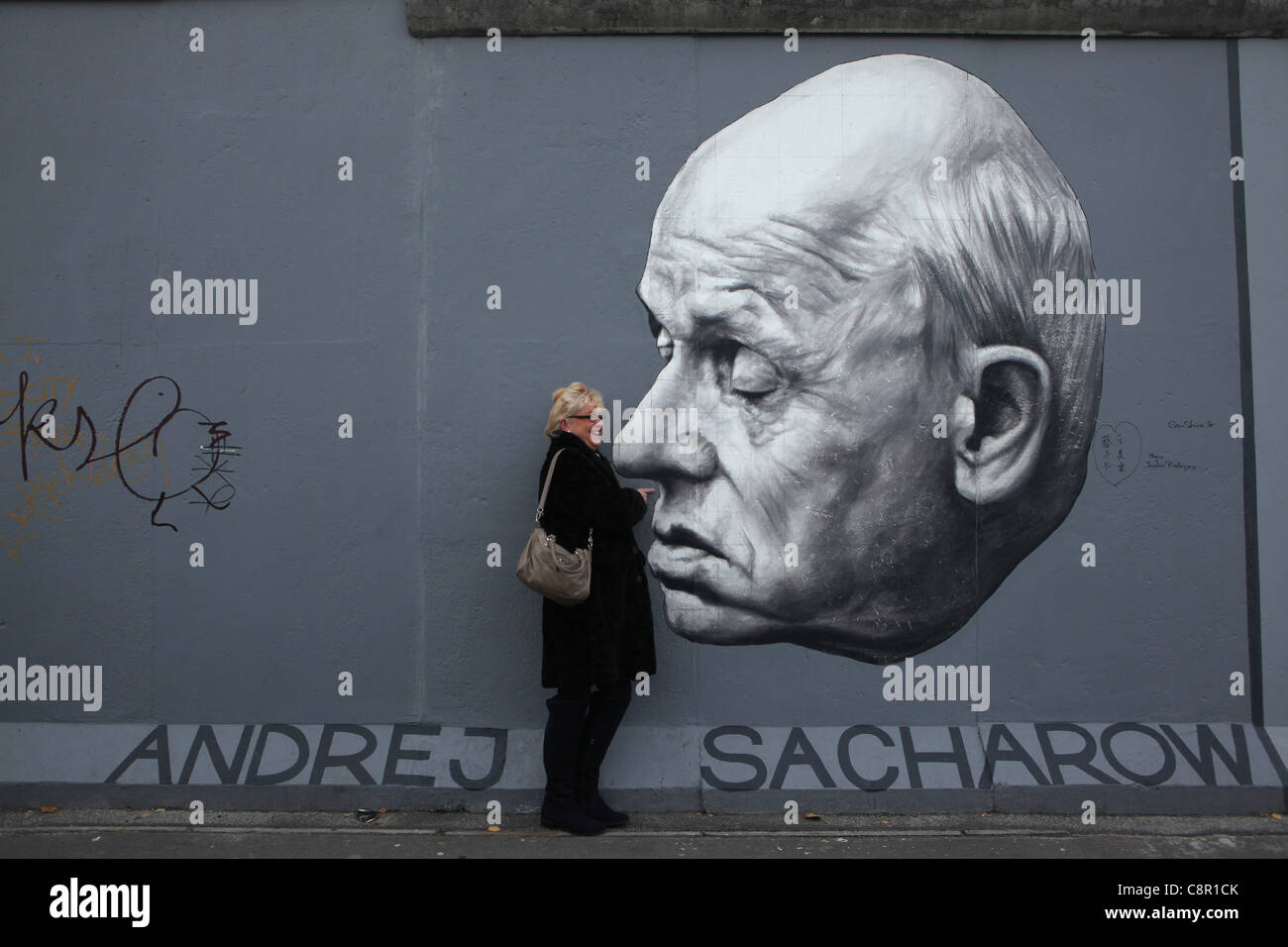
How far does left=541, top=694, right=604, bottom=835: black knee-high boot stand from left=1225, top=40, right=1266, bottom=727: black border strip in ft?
10.9

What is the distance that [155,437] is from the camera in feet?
16.6

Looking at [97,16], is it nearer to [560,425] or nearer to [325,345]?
[325,345]

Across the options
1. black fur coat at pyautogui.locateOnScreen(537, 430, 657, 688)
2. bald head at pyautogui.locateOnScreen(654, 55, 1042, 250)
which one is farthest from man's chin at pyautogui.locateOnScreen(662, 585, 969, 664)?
bald head at pyautogui.locateOnScreen(654, 55, 1042, 250)

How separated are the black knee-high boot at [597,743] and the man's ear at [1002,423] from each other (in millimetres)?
2000

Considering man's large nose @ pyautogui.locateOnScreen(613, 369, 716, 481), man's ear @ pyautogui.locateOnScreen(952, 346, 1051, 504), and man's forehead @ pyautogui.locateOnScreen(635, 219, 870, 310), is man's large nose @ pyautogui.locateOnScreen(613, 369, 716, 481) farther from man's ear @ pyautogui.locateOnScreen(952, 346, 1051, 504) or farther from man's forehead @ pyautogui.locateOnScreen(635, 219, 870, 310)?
man's ear @ pyautogui.locateOnScreen(952, 346, 1051, 504)

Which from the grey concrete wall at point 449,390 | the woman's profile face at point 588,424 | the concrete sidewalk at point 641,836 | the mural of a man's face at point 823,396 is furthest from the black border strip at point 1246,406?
the woman's profile face at point 588,424

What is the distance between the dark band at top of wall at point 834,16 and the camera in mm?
4977

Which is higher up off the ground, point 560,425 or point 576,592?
point 560,425

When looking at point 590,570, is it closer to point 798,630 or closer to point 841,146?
Answer: point 798,630

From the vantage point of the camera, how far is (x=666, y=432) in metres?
4.93

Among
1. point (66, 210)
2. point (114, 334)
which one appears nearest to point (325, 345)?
point (114, 334)

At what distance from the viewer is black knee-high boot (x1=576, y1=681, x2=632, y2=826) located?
4.64 meters

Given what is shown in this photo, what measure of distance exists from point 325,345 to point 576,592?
1.88 metres
